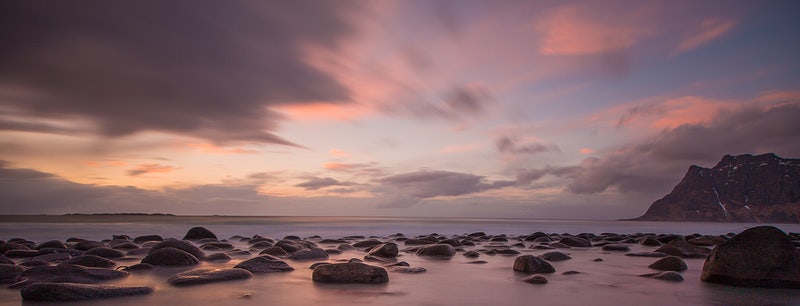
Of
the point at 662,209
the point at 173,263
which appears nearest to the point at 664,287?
the point at 173,263

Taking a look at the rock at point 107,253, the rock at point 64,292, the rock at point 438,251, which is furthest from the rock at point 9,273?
the rock at point 438,251

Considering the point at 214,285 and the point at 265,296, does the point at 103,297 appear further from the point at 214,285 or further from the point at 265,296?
the point at 265,296

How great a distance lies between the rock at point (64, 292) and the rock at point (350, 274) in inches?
85.6

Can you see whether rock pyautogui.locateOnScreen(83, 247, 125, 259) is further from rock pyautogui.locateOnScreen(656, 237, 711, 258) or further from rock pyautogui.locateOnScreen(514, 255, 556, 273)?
rock pyautogui.locateOnScreen(656, 237, 711, 258)

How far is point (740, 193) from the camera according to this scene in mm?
155250

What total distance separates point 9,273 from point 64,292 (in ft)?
6.76

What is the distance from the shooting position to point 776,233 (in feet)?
19.0

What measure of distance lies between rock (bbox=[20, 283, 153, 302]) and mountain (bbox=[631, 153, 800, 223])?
549ft

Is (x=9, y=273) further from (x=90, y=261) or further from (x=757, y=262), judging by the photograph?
(x=757, y=262)

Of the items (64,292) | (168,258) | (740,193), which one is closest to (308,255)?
(168,258)

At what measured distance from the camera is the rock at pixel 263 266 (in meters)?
6.58

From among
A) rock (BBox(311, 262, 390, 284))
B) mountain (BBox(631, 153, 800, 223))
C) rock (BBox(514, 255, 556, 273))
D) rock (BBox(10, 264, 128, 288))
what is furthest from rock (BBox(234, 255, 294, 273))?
mountain (BBox(631, 153, 800, 223))

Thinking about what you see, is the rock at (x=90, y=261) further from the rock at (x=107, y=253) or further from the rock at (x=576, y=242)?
the rock at (x=576, y=242)

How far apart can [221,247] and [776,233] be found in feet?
36.9
